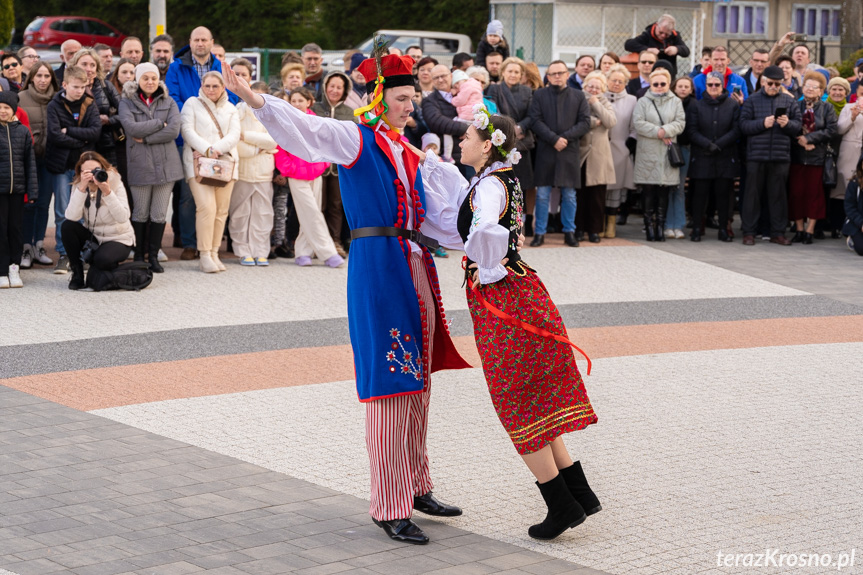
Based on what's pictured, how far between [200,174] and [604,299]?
13.3 feet

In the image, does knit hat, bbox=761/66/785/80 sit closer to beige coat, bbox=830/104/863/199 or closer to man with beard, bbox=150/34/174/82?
beige coat, bbox=830/104/863/199

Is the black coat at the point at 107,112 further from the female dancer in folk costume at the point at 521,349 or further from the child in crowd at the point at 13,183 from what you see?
the female dancer in folk costume at the point at 521,349

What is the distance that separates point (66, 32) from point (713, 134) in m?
26.0

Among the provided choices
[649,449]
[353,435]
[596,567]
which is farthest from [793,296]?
[596,567]

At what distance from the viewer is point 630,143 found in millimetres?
14531

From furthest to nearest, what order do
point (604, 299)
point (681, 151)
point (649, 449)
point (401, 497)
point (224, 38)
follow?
point (224, 38) → point (681, 151) → point (604, 299) → point (649, 449) → point (401, 497)

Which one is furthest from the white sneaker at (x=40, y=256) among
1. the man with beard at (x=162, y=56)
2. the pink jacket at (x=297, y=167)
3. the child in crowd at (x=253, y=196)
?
the pink jacket at (x=297, y=167)

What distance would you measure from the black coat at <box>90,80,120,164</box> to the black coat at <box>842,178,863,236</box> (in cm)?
834

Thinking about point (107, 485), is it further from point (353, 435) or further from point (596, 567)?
point (596, 567)

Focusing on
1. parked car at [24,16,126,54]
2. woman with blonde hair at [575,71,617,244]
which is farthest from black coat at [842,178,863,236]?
parked car at [24,16,126,54]

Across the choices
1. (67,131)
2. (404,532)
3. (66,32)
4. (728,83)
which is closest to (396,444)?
(404,532)

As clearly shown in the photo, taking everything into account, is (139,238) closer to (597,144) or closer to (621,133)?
(597,144)

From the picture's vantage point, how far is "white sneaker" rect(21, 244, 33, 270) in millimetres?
11531

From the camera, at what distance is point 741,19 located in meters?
33.3
